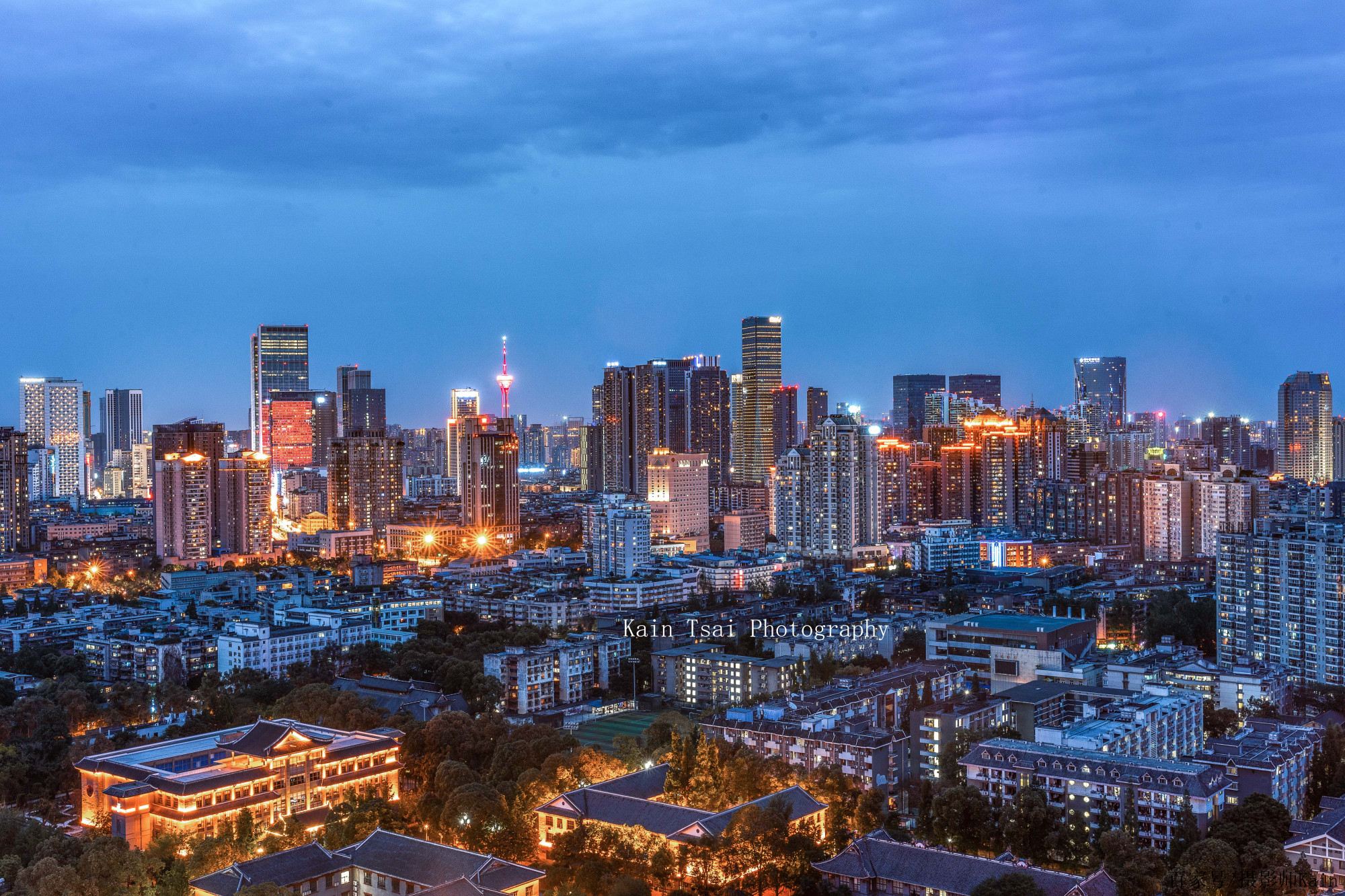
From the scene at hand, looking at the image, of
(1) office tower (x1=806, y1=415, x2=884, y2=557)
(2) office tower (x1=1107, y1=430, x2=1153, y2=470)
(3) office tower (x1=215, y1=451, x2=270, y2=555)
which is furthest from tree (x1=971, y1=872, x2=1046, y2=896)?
(2) office tower (x1=1107, y1=430, x2=1153, y2=470)

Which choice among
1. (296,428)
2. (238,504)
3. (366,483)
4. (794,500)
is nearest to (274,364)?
(296,428)

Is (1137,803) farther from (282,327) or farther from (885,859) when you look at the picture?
(282,327)

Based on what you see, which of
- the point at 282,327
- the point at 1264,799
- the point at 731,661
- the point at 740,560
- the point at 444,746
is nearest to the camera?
the point at 1264,799

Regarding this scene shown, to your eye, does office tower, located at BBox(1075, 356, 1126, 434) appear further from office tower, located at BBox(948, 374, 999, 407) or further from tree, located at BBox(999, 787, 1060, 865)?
tree, located at BBox(999, 787, 1060, 865)

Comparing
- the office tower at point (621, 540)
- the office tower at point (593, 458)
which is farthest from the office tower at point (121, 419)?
the office tower at point (621, 540)

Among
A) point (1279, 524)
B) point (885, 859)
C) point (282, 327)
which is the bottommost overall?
→ point (885, 859)

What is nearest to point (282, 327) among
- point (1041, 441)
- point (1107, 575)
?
point (1041, 441)

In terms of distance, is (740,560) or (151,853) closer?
(151,853)
